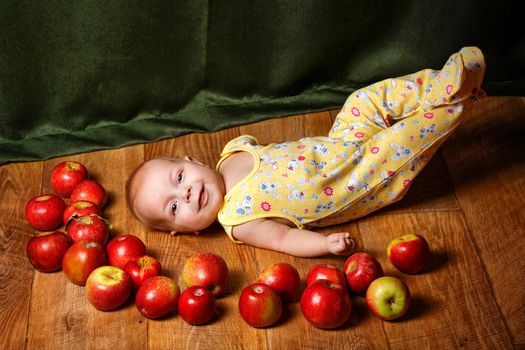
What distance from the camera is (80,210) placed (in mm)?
2248

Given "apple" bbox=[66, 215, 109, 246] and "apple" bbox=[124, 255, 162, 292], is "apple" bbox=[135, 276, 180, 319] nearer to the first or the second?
"apple" bbox=[124, 255, 162, 292]

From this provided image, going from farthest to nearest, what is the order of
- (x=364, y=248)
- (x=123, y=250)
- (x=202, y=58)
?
1. (x=202, y=58)
2. (x=364, y=248)
3. (x=123, y=250)

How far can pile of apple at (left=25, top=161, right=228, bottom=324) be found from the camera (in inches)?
77.6

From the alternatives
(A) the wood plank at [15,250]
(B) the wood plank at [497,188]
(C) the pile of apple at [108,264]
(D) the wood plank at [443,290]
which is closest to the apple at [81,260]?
(C) the pile of apple at [108,264]

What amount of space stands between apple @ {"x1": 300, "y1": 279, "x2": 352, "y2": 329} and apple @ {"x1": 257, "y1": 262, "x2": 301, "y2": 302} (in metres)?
0.07

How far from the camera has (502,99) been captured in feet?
9.02

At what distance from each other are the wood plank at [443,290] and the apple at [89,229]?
30.9 inches

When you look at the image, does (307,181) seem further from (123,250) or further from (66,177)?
(66,177)

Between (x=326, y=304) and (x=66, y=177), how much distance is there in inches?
38.5

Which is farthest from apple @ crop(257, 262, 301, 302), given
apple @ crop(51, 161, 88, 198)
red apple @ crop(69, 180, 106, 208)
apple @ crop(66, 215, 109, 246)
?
apple @ crop(51, 161, 88, 198)

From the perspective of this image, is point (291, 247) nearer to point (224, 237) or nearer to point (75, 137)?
point (224, 237)

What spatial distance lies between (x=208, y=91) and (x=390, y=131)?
0.76 m

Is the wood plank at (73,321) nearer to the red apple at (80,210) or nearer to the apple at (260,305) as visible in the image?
the red apple at (80,210)

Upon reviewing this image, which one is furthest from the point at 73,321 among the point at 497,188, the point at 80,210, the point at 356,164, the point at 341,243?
the point at 497,188
